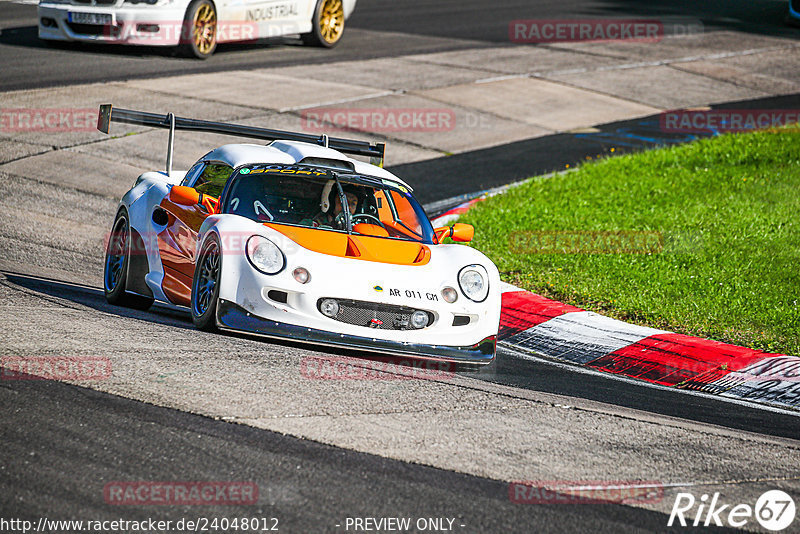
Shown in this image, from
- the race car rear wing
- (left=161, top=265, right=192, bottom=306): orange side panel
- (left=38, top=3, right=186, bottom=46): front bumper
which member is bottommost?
(left=161, top=265, right=192, bottom=306): orange side panel

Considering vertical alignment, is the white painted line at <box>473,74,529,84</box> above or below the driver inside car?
above

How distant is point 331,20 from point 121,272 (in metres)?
13.4

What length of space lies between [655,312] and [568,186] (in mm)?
4507

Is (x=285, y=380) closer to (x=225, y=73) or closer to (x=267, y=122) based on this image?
(x=267, y=122)

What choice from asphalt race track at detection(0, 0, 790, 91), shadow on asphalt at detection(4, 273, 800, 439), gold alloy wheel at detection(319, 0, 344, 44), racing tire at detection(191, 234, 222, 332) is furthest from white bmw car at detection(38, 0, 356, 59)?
racing tire at detection(191, 234, 222, 332)

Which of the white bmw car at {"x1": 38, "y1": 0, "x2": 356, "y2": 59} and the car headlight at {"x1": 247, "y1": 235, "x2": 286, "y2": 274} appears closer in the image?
the car headlight at {"x1": 247, "y1": 235, "x2": 286, "y2": 274}

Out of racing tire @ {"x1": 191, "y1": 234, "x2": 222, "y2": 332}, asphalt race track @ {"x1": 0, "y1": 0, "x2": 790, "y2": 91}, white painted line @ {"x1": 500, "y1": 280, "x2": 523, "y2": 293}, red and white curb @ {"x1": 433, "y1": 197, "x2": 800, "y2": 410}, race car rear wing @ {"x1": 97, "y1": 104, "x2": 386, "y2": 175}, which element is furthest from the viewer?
asphalt race track @ {"x1": 0, "y1": 0, "x2": 790, "y2": 91}

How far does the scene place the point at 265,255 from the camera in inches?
268

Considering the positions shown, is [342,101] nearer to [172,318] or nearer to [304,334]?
[172,318]

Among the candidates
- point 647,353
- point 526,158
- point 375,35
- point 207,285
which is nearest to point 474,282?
point 647,353

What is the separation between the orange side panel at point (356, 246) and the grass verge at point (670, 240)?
2169mm

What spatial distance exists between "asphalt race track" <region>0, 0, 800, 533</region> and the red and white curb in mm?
311

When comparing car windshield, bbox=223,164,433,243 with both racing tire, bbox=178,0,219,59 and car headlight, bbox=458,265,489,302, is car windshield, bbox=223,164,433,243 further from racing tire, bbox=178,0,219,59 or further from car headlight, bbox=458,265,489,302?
racing tire, bbox=178,0,219,59

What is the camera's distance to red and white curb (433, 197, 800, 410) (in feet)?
24.0
